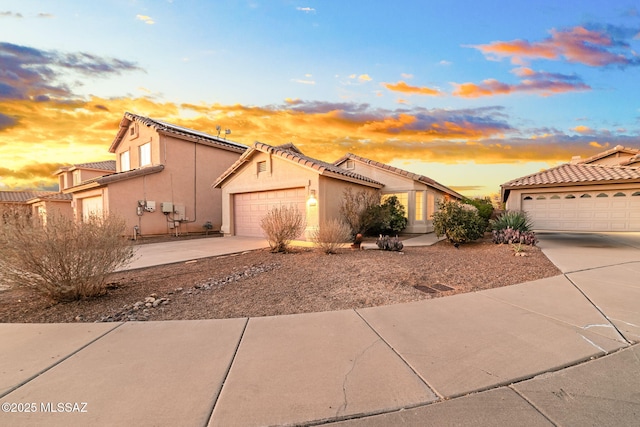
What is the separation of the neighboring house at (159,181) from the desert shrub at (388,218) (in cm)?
1153

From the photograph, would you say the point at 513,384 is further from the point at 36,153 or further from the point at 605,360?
the point at 36,153

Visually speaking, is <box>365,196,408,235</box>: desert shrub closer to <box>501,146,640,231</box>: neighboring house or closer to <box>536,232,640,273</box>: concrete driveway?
<box>501,146,640,231</box>: neighboring house

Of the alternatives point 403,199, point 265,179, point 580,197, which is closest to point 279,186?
point 265,179

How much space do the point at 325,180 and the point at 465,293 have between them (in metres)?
8.41

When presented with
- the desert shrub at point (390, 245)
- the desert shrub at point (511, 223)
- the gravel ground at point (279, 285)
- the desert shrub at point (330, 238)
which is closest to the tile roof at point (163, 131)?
the gravel ground at point (279, 285)

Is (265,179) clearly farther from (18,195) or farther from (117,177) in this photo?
(18,195)

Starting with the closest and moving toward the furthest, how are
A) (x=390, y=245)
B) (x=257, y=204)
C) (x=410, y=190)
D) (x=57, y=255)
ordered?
1. (x=57, y=255)
2. (x=390, y=245)
3. (x=257, y=204)
4. (x=410, y=190)

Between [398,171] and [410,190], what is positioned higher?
[398,171]

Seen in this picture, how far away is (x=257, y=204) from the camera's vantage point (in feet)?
50.6

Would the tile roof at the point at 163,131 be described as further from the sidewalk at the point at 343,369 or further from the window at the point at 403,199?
the sidewalk at the point at 343,369

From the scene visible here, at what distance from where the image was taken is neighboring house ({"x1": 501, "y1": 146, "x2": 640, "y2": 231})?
13.6 metres

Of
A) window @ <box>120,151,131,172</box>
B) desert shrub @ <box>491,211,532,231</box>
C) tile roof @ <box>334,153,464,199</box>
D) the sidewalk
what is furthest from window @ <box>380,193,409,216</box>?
window @ <box>120,151,131,172</box>

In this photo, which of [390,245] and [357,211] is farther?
[357,211]

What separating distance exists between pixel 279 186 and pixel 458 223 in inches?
328
